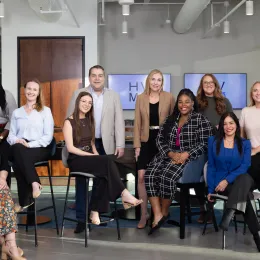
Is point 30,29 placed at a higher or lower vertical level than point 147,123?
higher

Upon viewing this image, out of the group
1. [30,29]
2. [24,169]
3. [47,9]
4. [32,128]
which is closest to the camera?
[24,169]

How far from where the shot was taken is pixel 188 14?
8.05 meters

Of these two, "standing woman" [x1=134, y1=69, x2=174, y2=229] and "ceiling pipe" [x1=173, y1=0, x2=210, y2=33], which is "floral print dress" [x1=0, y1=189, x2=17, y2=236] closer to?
"standing woman" [x1=134, y1=69, x2=174, y2=229]

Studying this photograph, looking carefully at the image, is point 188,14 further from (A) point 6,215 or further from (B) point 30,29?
(A) point 6,215

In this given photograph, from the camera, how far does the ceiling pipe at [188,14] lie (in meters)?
7.30

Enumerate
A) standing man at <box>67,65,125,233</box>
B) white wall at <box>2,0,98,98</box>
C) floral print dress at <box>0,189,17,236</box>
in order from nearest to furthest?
floral print dress at <box>0,189,17,236</box> → standing man at <box>67,65,125,233</box> → white wall at <box>2,0,98,98</box>

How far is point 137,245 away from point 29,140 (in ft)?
4.46

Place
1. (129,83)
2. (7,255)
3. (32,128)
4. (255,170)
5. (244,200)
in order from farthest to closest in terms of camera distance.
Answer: (129,83)
(255,170)
(32,128)
(244,200)
(7,255)

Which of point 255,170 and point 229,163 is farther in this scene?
point 255,170

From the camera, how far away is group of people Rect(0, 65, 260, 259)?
13.4ft

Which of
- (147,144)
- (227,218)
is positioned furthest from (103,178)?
(227,218)

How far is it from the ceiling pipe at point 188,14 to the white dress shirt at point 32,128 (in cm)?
379

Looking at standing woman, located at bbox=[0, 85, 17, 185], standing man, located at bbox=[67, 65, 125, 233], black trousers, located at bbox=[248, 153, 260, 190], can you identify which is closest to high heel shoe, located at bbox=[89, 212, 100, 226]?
standing man, located at bbox=[67, 65, 125, 233]

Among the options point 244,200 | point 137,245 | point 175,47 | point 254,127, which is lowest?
point 137,245
